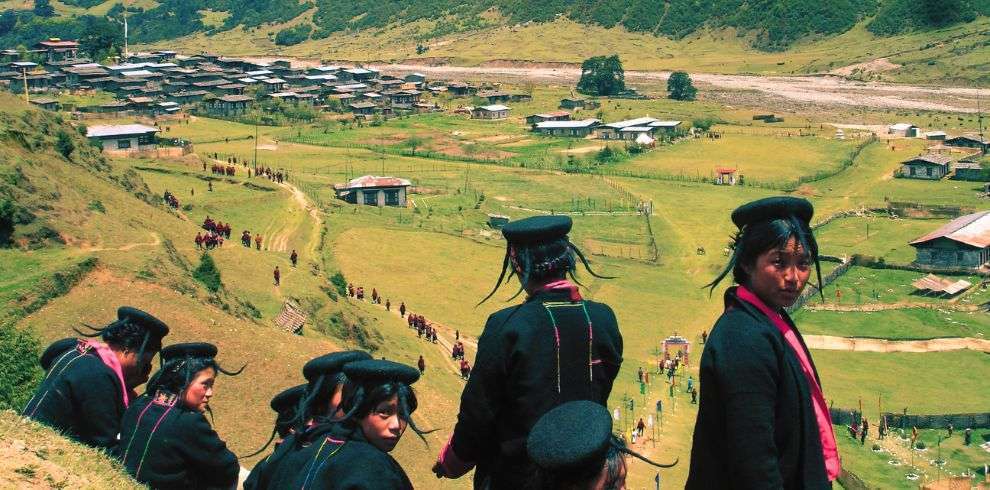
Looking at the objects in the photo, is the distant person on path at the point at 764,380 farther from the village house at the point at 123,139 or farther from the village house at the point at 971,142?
the village house at the point at 971,142

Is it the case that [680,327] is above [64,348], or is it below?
below

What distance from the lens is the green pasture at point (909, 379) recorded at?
1238 inches

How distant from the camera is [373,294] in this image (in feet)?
124

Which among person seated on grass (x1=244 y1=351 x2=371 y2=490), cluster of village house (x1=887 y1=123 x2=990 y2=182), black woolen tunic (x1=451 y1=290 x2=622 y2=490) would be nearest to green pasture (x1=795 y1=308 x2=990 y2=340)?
cluster of village house (x1=887 y1=123 x2=990 y2=182)

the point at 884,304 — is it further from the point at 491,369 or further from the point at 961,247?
the point at 491,369

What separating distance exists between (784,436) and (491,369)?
1.64 metres

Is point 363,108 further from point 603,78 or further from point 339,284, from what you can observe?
point 339,284

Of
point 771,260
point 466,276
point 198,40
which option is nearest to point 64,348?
point 771,260

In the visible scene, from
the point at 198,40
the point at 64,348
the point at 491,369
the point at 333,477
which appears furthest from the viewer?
the point at 198,40

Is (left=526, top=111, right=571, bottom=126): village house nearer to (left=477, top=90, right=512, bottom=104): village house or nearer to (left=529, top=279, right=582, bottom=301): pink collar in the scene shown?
(left=477, top=90, right=512, bottom=104): village house

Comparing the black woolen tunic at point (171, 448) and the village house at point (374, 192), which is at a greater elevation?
the black woolen tunic at point (171, 448)

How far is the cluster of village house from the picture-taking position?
69812mm

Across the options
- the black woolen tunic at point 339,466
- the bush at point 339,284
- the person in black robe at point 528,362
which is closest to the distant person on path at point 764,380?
the person in black robe at point 528,362

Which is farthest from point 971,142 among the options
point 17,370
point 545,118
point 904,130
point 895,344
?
point 17,370
